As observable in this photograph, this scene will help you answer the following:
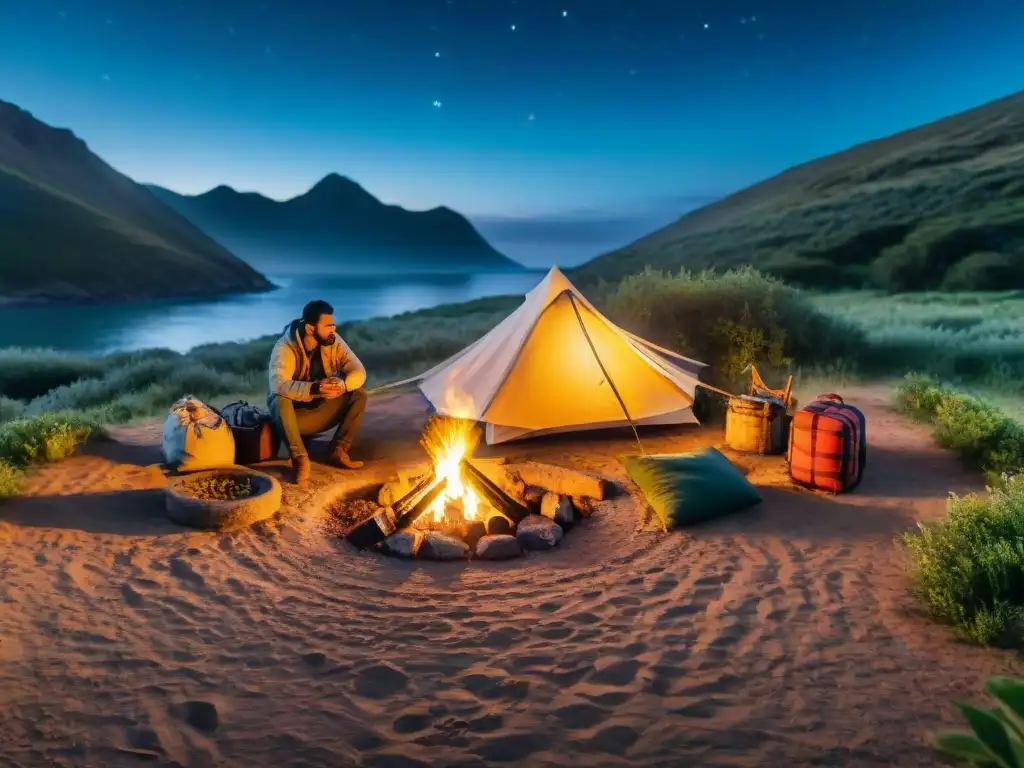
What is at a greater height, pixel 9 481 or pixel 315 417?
pixel 315 417

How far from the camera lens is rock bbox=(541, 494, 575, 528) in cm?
528

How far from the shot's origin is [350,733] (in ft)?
9.02

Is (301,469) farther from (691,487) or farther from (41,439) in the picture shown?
(691,487)

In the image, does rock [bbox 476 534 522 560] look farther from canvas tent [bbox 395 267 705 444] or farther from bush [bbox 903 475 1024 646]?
bush [bbox 903 475 1024 646]

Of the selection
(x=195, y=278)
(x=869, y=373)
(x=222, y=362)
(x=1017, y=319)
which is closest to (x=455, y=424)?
(x=869, y=373)

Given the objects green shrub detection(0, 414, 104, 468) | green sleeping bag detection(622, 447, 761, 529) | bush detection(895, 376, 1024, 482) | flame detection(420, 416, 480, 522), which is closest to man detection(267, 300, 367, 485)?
flame detection(420, 416, 480, 522)

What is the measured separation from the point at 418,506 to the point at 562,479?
1.31m

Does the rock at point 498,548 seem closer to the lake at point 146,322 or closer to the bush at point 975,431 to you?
the bush at point 975,431

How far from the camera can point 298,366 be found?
6.16 m

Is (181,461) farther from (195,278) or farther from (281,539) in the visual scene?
(195,278)

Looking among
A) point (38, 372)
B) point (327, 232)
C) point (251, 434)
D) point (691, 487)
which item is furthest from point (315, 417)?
point (327, 232)

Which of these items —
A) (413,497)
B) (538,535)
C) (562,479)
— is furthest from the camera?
(562,479)

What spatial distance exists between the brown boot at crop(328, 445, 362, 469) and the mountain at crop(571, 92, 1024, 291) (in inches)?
621

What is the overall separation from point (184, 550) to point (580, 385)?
12.1 ft
